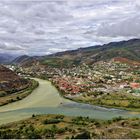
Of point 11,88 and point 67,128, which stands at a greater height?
point 11,88

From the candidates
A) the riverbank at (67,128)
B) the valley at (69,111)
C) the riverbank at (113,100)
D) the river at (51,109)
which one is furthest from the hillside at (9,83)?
the riverbank at (67,128)

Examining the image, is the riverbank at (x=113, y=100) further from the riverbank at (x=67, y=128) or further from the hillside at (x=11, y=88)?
the riverbank at (x=67, y=128)

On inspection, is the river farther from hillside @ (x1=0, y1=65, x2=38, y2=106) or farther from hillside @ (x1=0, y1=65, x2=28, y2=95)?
hillside @ (x1=0, y1=65, x2=28, y2=95)

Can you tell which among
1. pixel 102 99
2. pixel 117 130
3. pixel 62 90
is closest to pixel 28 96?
pixel 62 90

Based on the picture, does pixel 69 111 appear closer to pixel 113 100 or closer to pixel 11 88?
pixel 113 100

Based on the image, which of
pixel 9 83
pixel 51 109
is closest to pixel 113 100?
pixel 51 109
